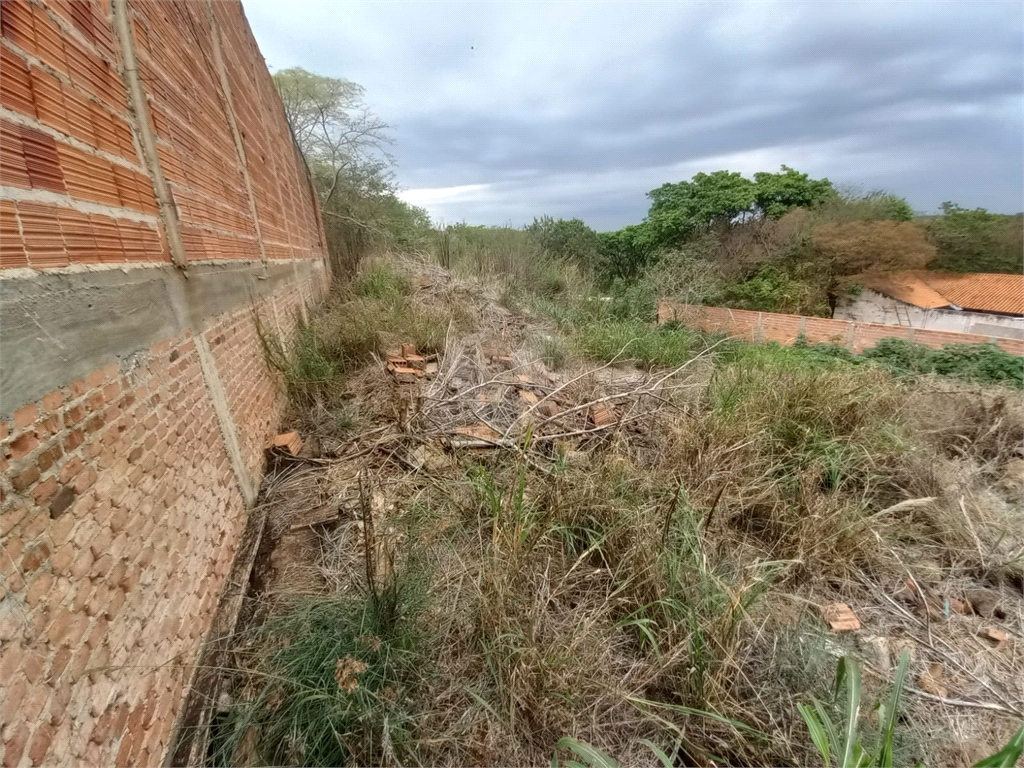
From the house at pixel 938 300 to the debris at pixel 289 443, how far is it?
68.9 feet

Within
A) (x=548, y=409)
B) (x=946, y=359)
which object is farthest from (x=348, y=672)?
(x=946, y=359)

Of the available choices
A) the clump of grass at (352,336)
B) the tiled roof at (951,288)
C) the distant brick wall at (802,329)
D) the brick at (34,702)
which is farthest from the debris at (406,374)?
the tiled roof at (951,288)

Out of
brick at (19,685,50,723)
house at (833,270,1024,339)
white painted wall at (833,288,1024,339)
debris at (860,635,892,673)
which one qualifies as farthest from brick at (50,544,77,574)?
house at (833,270,1024,339)

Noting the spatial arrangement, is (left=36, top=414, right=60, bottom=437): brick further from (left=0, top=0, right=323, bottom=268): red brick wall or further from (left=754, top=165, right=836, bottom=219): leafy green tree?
(left=754, top=165, right=836, bottom=219): leafy green tree

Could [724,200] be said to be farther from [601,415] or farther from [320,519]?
[320,519]

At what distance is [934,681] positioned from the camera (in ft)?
6.27

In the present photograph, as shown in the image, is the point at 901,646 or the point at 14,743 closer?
the point at 14,743

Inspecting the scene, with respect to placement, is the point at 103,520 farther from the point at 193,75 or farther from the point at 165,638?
the point at 193,75

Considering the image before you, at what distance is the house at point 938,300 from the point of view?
15.7 metres

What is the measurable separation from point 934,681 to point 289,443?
13.1ft

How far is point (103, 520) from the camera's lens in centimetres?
129

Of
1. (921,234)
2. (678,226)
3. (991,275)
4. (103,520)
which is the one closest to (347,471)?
(103,520)

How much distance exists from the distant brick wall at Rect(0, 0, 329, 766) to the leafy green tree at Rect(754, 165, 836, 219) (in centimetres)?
2231

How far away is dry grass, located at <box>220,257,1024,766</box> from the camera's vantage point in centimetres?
156
